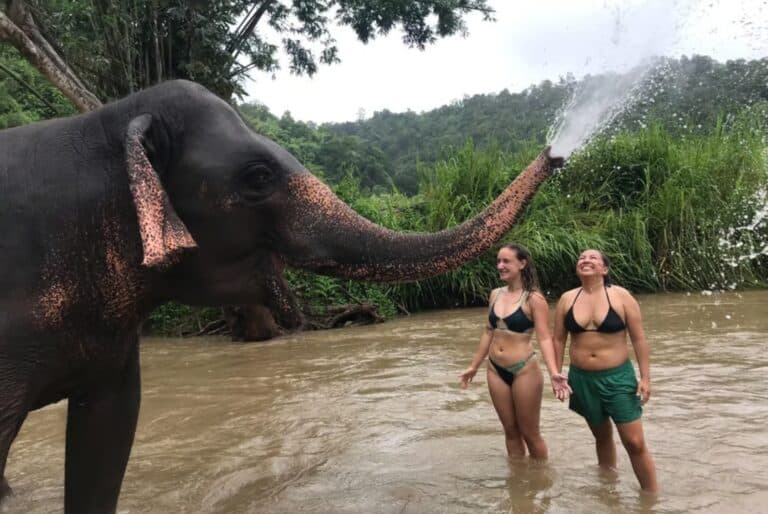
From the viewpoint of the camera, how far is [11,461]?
12.6ft

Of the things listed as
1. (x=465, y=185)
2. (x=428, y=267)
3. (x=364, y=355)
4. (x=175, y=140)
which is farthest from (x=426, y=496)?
(x=465, y=185)

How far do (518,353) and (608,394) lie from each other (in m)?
0.50

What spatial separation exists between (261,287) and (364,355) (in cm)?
498

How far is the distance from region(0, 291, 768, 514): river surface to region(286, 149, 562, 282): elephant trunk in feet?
4.48

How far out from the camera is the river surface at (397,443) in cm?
304

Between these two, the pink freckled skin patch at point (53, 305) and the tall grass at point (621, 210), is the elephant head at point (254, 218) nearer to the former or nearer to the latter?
the pink freckled skin patch at point (53, 305)

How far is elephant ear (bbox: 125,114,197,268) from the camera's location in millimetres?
1648

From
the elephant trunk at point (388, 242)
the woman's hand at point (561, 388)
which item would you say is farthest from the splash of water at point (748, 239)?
the elephant trunk at point (388, 242)

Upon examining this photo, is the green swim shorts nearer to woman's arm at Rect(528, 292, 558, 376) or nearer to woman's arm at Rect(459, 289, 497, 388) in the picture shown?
woman's arm at Rect(528, 292, 558, 376)

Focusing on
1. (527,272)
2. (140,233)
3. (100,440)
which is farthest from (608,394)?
(140,233)

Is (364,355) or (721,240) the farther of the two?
(721,240)

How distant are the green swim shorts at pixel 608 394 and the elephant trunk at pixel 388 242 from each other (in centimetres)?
141

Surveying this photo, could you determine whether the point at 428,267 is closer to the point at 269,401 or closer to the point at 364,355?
the point at 269,401

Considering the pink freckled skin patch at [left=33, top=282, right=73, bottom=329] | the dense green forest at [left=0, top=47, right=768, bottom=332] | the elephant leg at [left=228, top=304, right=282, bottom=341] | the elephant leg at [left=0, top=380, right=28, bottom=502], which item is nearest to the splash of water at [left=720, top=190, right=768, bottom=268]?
the dense green forest at [left=0, top=47, right=768, bottom=332]
